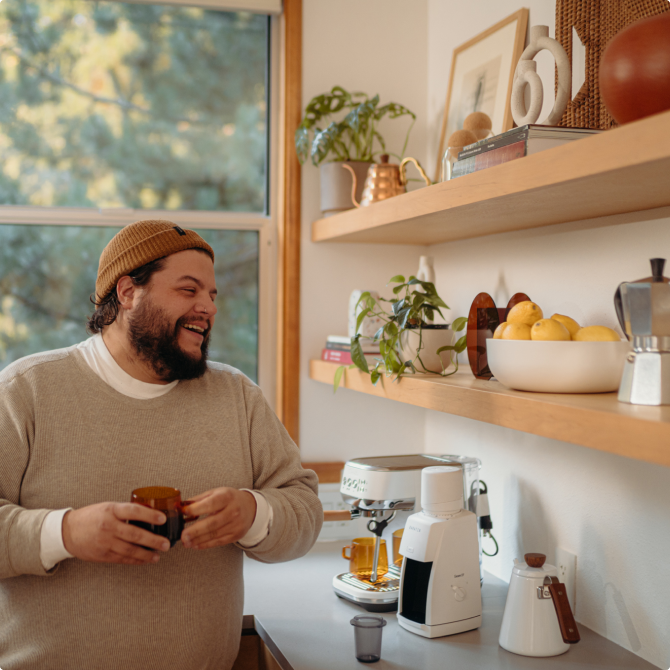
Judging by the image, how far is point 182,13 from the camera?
238cm

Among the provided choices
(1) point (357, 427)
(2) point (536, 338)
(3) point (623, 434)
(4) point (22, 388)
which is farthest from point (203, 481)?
(1) point (357, 427)

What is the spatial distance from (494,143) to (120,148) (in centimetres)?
142

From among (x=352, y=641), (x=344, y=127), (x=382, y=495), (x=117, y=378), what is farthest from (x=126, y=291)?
(x=344, y=127)

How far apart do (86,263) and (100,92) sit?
0.56m

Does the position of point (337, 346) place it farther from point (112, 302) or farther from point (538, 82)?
point (538, 82)

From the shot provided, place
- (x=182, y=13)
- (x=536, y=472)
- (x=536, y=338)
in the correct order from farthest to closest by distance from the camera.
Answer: (x=182, y=13) < (x=536, y=472) < (x=536, y=338)

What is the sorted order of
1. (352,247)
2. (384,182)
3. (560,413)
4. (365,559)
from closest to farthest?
(560,413) < (365,559) < (384,182) < (352,247)

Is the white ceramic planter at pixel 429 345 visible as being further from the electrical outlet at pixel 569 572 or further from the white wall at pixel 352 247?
the white wall at pixel 352 247

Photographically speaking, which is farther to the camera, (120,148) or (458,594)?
(120,148)

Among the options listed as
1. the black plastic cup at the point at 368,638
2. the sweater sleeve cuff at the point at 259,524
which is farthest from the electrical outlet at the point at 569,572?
the sweater sleeve cuff at the point at 259,524

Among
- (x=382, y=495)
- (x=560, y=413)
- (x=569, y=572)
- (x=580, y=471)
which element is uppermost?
(x=560, y=413)

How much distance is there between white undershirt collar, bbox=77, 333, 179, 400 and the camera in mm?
1531

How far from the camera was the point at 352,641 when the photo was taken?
1583 millimetres

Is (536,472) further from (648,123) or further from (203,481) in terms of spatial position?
(648,123)
